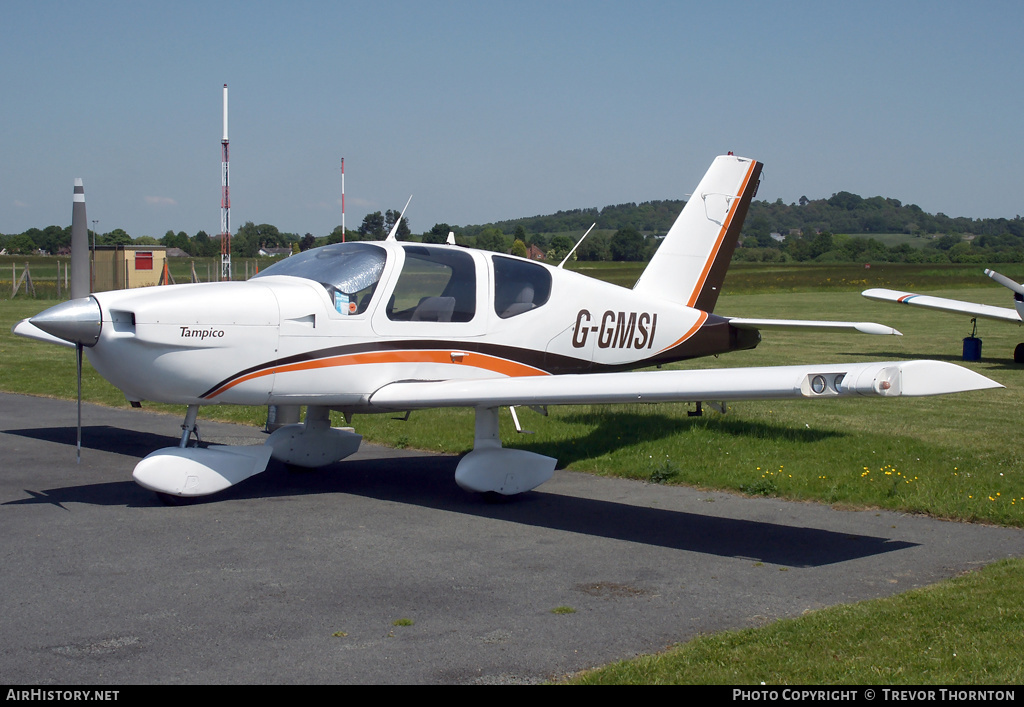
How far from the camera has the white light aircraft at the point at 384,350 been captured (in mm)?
6402

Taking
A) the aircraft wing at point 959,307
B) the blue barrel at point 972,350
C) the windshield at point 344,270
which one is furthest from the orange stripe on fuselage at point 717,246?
the aircraft wing at point 959,307

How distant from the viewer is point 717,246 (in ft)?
32.5

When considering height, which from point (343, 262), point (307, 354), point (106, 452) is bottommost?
point (106, 452)

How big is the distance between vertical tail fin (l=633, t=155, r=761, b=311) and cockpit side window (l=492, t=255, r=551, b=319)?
1726 millimetres

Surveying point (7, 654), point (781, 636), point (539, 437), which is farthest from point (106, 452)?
point (781, 636)

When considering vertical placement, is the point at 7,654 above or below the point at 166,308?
below

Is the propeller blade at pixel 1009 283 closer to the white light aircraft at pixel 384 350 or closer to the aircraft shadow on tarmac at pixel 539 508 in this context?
the white light aircraft at pixel 384 350

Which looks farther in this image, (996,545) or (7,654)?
(996,545)

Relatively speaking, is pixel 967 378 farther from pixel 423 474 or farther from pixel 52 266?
pixel 52 266

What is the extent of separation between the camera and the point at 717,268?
9.86 m

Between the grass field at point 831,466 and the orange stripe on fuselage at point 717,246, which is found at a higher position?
the orange stripe on fuselage at point 717,246

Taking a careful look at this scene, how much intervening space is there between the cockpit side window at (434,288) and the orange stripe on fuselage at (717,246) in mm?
2893

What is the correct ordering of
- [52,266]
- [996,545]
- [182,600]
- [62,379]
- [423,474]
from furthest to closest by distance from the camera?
[52,266] → [62,379] → [423,474] → [996,545] → [182,600]

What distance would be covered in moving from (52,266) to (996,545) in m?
64.1
